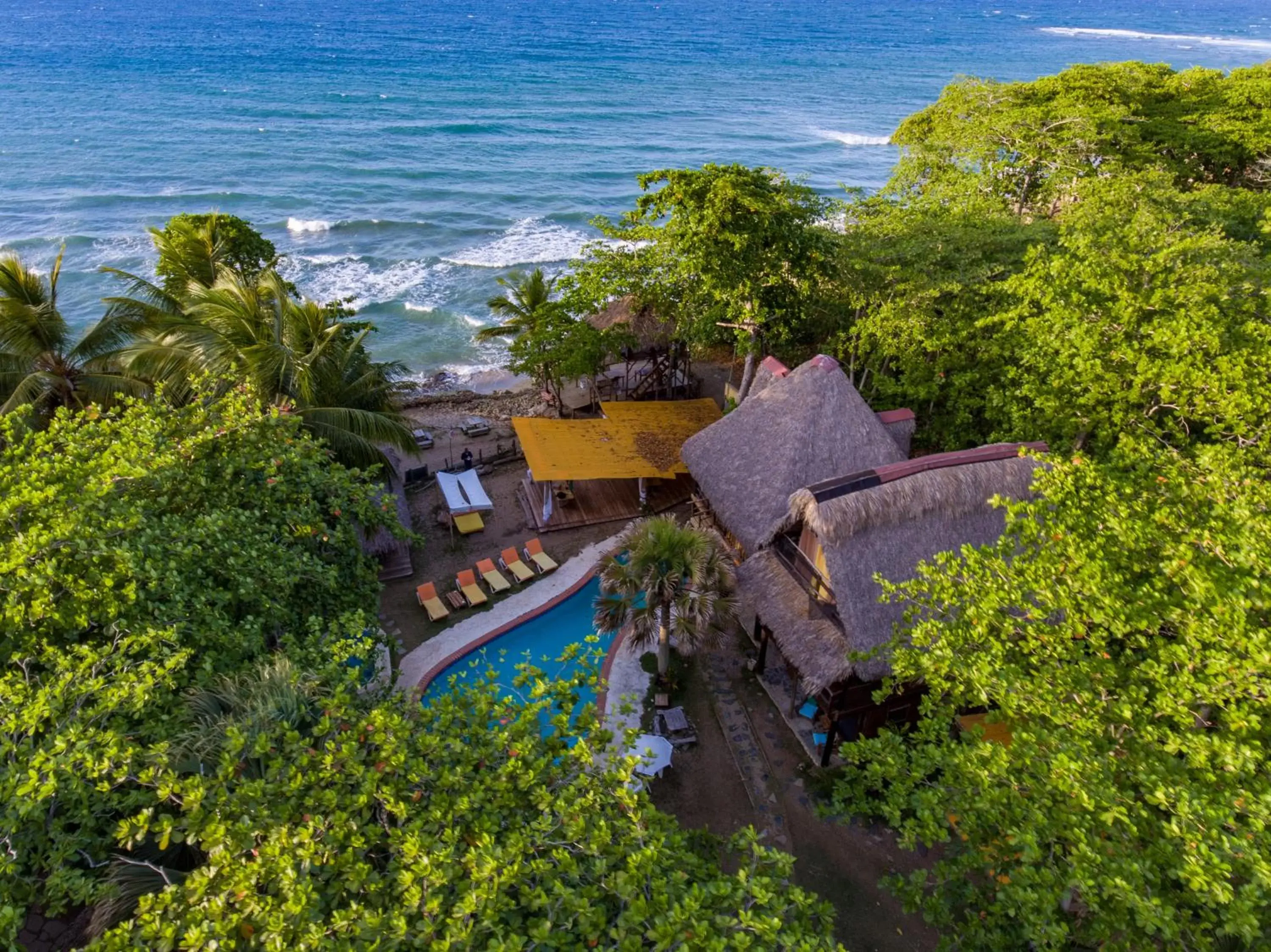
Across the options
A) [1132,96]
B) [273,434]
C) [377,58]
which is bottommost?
[273,434]

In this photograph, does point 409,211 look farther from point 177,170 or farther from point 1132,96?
point 1132,96

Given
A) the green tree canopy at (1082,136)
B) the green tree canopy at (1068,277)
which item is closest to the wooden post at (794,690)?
the green tree canopy at (1068,277)

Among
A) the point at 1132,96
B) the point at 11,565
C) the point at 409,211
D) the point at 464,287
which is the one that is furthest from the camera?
the point at 409,211

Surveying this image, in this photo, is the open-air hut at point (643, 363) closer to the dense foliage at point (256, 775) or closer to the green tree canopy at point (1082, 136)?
the green tree canopy at point (1082, 136)

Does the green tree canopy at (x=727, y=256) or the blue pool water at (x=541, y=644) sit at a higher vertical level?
the green tree canopy at (x=727, y=256)

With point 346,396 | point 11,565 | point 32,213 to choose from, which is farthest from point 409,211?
point 11,565

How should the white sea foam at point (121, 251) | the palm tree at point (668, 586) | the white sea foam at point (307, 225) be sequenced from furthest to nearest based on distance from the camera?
the white sea foam at point (307, 225) < the white sea foam at point (121, 251) < the palm tree at point (668, 586)
